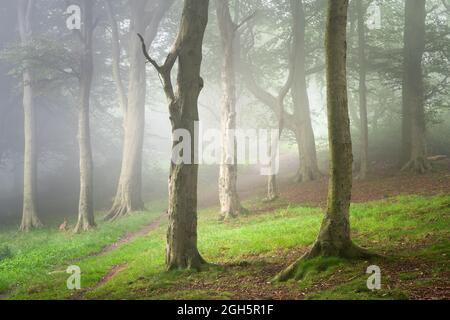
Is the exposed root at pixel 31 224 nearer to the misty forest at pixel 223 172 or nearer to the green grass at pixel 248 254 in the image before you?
the misty forest at pixel 223 172

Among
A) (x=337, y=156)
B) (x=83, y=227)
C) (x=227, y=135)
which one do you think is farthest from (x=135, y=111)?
(x=337, y=156)

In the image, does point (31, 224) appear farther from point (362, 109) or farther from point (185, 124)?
point (362, 109)

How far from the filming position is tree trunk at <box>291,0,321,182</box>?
23547mm

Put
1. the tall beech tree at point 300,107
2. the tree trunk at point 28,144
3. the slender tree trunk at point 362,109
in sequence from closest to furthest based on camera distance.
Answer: the slender tree trunk at point 362,109
the tree trunk at point 28,144
the tall beech tree at point 300,107

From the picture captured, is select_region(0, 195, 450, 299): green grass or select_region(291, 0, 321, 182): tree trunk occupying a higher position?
select_region(291, 0, 321, 182): tree trunk

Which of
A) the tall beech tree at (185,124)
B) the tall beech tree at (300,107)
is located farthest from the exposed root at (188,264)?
the tall beech tree at (300,107)

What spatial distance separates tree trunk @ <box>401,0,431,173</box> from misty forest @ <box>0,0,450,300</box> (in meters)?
0.06

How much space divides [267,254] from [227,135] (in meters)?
8.35

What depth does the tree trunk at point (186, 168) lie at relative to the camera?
31.9 feet

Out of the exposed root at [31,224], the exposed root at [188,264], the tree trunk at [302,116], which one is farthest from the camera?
the tree trunk at [302,116]

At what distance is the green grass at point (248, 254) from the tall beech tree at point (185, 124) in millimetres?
554

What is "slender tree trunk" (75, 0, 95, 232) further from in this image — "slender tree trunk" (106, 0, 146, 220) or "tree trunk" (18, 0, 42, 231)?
"slender tree trunk" (106, 0, 146, 220)

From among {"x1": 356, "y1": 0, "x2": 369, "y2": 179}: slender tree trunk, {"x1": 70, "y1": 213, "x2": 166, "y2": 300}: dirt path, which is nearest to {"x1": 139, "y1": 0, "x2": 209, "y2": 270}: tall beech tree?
{"x1": 70, "y1": 213, "x2": 166, "y2": 300}: dirt path

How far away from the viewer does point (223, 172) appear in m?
18.3
